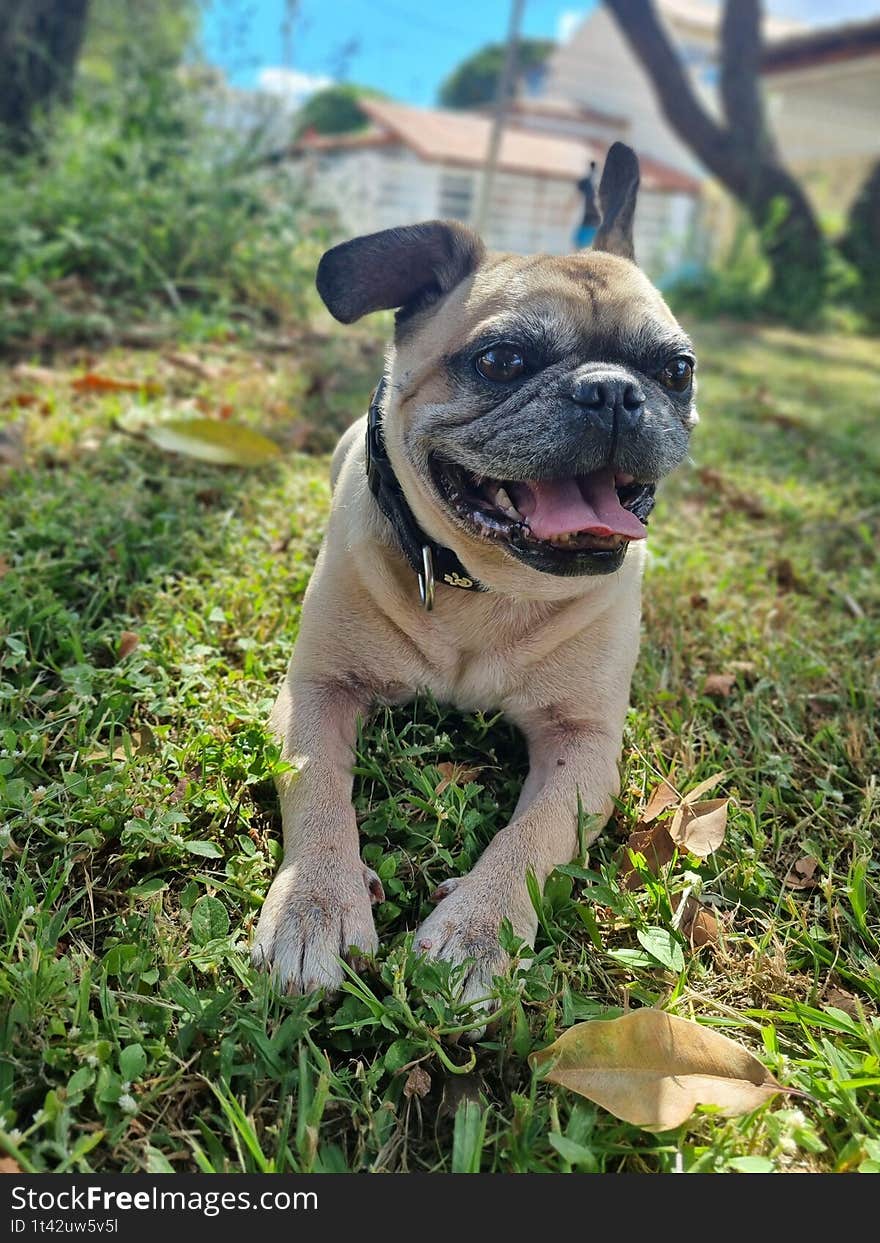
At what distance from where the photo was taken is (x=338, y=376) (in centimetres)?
574

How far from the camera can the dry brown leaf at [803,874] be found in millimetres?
2242

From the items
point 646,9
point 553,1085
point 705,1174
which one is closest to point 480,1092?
point 553,1085

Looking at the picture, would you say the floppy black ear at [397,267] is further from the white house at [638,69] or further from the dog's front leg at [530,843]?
the white house at [638,69]

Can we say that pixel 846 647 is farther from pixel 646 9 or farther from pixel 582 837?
pixel 646 9

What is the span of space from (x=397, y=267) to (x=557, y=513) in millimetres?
918

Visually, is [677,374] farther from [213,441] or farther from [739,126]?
[739,126]

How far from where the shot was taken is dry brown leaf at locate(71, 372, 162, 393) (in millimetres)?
4766

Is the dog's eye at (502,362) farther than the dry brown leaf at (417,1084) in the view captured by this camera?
Yes

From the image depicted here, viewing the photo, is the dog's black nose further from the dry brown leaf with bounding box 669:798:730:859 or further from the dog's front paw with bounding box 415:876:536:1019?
the dog's front paw with bounding box 415:876:536:1019

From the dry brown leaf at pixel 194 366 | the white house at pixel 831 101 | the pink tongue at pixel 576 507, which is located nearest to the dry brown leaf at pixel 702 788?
the pink tongue at pixel 576 507

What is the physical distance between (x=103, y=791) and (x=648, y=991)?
1270 mm

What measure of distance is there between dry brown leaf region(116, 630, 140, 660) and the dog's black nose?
1.45 m

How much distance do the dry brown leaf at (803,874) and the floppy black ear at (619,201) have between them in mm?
2045

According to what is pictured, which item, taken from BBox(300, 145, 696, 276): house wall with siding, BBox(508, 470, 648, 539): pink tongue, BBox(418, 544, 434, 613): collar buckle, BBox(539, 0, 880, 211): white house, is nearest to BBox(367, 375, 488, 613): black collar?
BBox(418, 544, 434, 613): collar buckle
